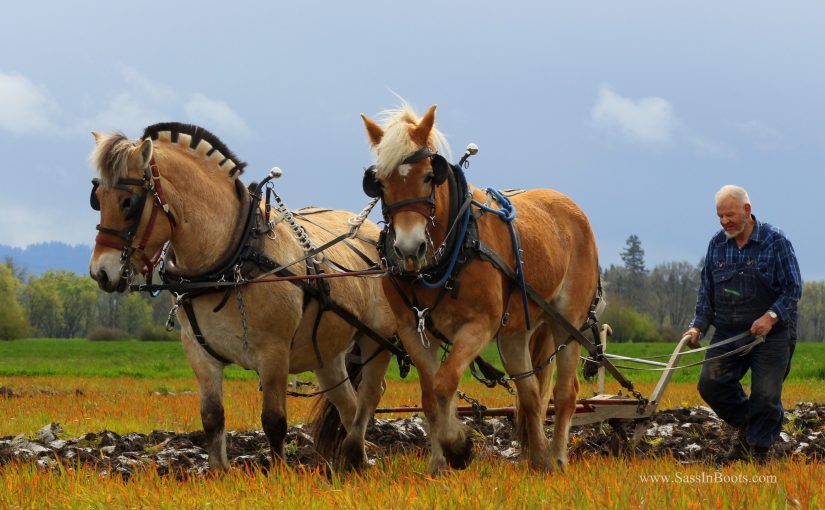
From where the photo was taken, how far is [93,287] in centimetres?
11006

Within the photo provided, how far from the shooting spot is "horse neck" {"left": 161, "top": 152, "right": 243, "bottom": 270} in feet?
21.0

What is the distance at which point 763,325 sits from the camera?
708 cm

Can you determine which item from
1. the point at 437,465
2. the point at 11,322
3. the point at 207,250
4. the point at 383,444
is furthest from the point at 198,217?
the point at 11,322

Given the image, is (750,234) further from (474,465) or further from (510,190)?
(474,465)

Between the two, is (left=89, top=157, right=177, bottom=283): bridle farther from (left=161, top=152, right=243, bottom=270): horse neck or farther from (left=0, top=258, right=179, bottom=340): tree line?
(left=0, top=258, right=179, bottom=340): tree line

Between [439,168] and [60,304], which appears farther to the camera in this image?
[60,304]

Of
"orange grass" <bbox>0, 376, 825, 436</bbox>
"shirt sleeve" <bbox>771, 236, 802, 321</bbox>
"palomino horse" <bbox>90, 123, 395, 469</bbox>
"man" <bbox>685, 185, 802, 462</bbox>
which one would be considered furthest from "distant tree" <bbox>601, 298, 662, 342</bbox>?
"palomino horse" <bbox>90, 123, 395, 469</bbox>

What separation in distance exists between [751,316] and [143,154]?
4.91 meters

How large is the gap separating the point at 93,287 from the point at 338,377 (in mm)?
109085

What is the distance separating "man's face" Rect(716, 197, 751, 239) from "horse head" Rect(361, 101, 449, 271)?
9.29 feet

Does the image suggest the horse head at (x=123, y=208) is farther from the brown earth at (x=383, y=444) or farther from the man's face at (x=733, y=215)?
the man's face at (x=733, y=215)

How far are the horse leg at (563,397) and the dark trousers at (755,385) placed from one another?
1.19 m

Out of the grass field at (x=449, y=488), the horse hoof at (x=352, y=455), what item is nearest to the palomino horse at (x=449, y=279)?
the grass field at (x=449, y=488)

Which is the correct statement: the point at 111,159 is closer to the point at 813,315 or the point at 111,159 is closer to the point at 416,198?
the point at 416,198
